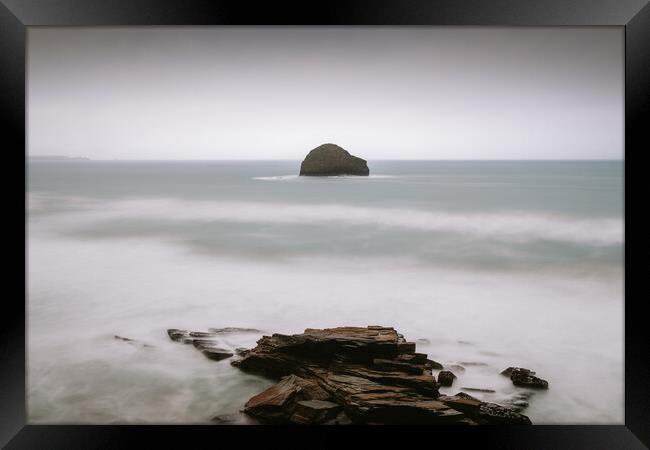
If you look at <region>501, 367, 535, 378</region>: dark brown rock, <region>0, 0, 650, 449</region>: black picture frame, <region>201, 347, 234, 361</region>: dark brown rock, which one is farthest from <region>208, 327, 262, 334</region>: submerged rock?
<region>501, 367, 535, 378</region>: dark brown rock

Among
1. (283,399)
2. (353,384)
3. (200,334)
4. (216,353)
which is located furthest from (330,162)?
(283,399)

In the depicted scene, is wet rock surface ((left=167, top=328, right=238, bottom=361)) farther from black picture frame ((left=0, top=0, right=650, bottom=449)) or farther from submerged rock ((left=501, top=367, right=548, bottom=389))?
submerged rock ((left=501, top=367, right=548, bottom=389))

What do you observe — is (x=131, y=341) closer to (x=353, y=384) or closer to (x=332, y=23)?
(x=353, y=384)

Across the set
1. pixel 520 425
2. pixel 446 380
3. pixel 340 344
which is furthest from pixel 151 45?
pixel 520 425

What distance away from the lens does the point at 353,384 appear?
2.79m

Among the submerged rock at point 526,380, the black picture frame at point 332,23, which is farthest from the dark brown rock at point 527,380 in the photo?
the black picture frame at point 332,23

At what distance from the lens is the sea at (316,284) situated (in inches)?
124

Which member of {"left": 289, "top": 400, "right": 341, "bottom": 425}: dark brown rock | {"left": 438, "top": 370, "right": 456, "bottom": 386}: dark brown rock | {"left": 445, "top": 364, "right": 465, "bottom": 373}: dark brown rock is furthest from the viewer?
{"left": 445, "top": 364, "right": 465, "bottom": 373}: dark brown rock

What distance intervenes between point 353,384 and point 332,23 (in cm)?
182

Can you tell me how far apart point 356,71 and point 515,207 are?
4.26 meters

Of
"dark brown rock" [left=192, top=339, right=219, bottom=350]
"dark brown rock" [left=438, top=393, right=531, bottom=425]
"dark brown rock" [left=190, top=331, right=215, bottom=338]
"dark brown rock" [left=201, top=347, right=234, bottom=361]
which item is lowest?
"dark brown rock" [left=438, top=393, right=531, bottom=425]

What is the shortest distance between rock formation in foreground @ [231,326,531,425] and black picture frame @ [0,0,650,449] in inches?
5.3

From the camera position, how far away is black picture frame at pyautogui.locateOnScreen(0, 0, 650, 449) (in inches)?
93.5

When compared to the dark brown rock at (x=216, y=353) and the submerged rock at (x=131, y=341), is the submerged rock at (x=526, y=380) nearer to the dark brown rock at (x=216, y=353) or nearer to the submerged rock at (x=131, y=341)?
the dark brown rock at (x=216, y=353)
